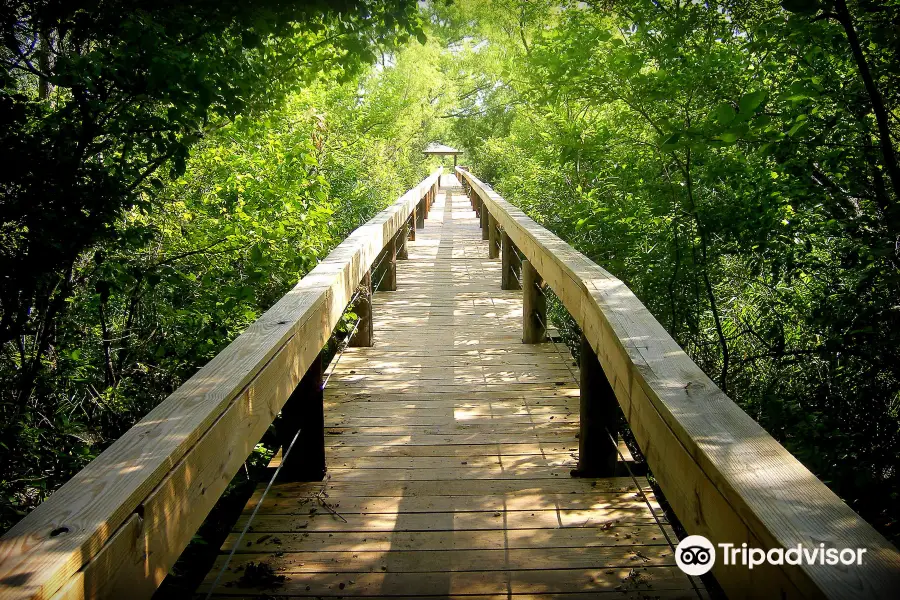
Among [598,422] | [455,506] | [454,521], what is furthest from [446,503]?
[598,422]

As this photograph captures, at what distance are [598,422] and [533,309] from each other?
2.16 metres

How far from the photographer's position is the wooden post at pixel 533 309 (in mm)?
4855

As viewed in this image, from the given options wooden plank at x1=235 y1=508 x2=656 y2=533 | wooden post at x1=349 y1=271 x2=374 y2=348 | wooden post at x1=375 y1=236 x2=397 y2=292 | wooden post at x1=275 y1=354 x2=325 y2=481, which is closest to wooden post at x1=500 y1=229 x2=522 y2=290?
wooden post at x1=375 y1=236 x2=397 y2=292

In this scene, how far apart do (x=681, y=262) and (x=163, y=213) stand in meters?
3.40

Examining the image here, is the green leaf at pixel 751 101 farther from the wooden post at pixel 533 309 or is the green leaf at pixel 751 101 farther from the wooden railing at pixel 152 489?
the wooden post at pixel 533 309

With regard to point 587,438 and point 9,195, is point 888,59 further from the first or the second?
point 9,195

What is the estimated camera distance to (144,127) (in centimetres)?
281

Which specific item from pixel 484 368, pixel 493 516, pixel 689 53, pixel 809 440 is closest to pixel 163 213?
pixel 484 368

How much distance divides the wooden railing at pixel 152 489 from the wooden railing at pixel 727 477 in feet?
2.97

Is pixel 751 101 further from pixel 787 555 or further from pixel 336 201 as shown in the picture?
pixel 336 201

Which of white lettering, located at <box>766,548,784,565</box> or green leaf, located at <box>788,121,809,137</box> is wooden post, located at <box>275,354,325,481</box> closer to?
green leaf, located at <box>788,121,809,137</box>

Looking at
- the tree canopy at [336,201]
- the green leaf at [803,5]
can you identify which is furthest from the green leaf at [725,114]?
the green leaf at [803,5]

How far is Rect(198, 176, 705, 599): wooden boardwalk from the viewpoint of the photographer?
6.93 ft

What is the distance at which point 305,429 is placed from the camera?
8.97ft
